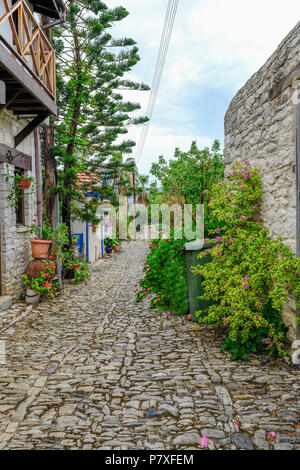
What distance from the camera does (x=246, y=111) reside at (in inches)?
196

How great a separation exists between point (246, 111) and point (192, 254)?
207 cm

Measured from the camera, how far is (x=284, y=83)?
383 centimetres

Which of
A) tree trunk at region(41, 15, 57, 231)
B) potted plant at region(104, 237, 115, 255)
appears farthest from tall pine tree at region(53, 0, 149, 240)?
potted plant at region(104, 237, 115, 255)

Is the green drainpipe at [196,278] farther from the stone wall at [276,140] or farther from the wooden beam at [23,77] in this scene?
the wooden beam at [23,77]

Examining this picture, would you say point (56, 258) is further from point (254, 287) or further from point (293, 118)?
point (293, 118)

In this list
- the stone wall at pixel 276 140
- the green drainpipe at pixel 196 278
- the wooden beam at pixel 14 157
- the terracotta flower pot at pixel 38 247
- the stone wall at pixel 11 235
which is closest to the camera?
the stone wall at pixel 276 140

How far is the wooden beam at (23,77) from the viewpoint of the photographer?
15.4ft

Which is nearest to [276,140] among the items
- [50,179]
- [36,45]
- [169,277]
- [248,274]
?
[248,274]

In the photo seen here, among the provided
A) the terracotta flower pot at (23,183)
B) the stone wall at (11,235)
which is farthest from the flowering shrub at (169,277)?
the terracotta flower pot at (23,183)

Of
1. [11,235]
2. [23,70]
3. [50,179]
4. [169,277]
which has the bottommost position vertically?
[169,277]

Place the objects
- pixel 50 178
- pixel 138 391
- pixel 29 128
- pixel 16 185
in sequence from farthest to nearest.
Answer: pixel 50 178 → pixel 29 128 → pixel 16 185 → pixel 138 391

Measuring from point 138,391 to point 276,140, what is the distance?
9.58ft

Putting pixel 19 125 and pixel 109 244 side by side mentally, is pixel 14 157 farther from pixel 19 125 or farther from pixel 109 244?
pixel 109 244

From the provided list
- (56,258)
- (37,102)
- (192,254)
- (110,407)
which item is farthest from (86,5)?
(110,407)
